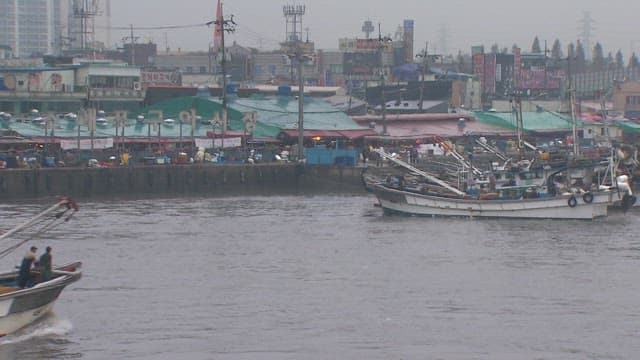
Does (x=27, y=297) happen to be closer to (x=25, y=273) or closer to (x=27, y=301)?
(x=27, y=301)

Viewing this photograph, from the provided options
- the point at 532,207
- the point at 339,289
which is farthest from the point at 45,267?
the point at 532,207

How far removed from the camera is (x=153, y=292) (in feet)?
76.1

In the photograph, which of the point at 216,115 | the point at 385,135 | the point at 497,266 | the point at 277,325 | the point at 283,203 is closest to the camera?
the point at 277,325

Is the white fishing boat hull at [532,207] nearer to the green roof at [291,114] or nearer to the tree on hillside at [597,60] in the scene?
the green roof at [291,114]

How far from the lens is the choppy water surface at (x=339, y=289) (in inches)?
752

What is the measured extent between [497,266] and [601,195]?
32.9 ft

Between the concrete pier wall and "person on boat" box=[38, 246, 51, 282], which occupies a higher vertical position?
"person on boat" box=[38, 246, 51, 282]

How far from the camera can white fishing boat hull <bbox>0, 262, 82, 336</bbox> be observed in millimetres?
18828

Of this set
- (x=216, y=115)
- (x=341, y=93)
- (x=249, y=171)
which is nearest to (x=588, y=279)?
(x=249, y=171)

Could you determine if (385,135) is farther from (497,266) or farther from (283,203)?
(497,266)

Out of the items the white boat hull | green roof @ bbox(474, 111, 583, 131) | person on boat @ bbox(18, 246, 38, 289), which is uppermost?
green roof @ bbox(474, 111, 583, 131)

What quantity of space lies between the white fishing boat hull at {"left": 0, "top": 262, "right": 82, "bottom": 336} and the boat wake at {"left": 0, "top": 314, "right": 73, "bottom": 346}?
8 centimetres

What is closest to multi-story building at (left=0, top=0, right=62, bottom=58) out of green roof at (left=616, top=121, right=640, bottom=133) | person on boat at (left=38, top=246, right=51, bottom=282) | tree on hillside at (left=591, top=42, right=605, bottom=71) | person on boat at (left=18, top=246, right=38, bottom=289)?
tree on hillside at (left=591, top=42, right=605, bottom=71)

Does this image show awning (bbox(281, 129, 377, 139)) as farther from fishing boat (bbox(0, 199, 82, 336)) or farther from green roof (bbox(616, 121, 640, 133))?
fishing boat (bbox(0, 199, 82, 336))
